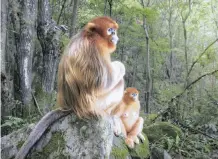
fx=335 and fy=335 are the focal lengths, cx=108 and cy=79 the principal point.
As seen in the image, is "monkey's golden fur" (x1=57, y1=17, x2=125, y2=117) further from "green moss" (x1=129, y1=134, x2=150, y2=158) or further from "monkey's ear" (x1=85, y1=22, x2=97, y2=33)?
"green moss" (x1=129, y1=134, x2=150, y2=158)

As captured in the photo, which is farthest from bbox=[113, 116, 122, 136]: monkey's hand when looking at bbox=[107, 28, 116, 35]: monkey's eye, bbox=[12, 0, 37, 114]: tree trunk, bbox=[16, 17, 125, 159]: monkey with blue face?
bbox=[12, 0, 37, 114]: tree trunk

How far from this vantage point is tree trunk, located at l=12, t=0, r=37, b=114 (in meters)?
7.41

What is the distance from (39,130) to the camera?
10.5 feet

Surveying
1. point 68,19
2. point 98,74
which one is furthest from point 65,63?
point 68,19

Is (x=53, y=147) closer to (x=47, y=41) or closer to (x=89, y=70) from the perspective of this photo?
(x=89, y=70)

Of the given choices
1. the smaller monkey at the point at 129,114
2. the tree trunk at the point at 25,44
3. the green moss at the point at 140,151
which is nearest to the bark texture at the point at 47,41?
the tree trunk at the point at 25,44

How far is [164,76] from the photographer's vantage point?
74.2 ft

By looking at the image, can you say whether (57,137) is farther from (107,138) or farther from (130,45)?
(130,45)

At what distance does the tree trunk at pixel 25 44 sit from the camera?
292 inches

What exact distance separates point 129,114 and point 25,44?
13.8 ft

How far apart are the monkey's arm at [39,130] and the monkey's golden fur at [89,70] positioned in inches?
5.8

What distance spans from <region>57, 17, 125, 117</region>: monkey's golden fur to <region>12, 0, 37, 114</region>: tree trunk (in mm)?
4415

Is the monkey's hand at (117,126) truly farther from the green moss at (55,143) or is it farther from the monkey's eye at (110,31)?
the monkey's eye at (110,31)

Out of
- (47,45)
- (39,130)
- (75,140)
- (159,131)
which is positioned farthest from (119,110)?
(47,45)
